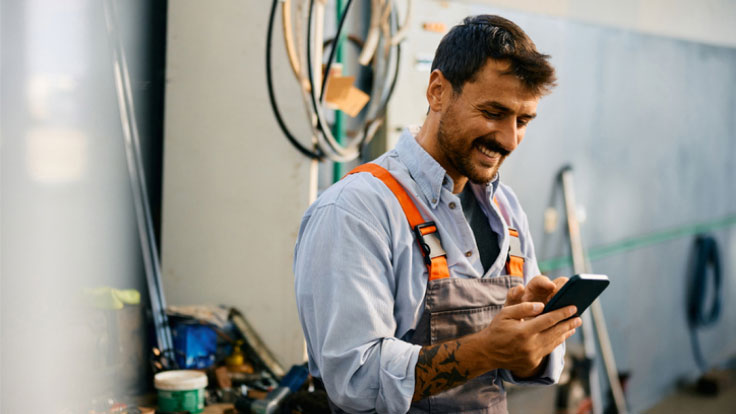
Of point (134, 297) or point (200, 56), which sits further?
point (200, 56)

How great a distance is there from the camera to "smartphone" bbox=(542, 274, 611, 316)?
1.45m

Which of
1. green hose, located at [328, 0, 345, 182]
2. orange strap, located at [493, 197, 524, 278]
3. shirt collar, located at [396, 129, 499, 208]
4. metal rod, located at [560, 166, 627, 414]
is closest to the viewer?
shirt collar, located at [396, 129, 499, 208]

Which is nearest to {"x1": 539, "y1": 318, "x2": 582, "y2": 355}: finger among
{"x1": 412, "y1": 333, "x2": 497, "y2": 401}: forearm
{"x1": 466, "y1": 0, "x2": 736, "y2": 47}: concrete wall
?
{"x1": 412, "y1": 333, "x2": 497, "y2": 401}: forearm

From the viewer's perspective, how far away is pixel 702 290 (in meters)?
6.16

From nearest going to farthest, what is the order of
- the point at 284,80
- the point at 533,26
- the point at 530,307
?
the point at 530,307
the point at 284,80
the point at 533,26

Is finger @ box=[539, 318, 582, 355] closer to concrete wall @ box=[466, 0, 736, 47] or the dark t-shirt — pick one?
the dark t-shirt

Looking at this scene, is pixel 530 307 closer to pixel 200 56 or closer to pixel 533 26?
pixel 200 56

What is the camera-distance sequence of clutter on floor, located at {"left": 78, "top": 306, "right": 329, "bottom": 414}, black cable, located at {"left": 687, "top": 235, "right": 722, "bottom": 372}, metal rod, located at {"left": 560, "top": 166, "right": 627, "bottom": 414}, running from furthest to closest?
black cable, located at {"left": 687, "top": 235, "right": 722, "bottom": 372} → metal rod, located at {"left": 560, "top": 166, "right": 627, "bottom": 414} → clutter on floor, located at {"left": 78, "top": 306, "right": 329, "bottom": 414}

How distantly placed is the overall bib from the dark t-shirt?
60 mm

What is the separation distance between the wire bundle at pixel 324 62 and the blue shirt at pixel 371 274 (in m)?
0.99

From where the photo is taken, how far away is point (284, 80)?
266 centimetres

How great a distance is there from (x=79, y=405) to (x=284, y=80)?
50.4 inches

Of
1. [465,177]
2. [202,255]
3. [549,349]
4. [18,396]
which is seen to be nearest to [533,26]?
[202,255]

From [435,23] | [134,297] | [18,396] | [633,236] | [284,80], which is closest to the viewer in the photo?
[18,396]
